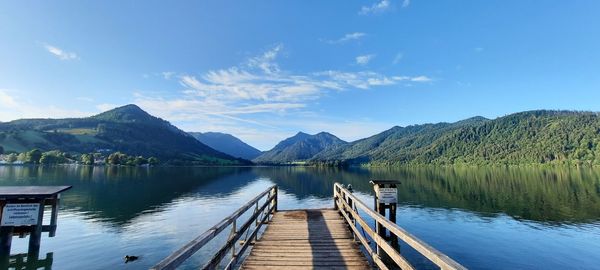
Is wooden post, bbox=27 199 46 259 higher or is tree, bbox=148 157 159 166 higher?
tree, bbox=148 157 159 166

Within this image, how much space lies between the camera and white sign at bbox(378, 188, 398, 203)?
15953 millimetres

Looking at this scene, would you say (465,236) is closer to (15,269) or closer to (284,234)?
(284,234)

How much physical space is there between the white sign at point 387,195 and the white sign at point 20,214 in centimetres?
1617

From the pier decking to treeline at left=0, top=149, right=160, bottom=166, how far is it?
591ft

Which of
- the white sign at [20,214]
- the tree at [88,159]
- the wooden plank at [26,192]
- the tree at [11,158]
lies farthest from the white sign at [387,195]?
the tree at [11,158]

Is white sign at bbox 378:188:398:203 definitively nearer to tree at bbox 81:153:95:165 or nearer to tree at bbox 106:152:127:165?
tree at bbox 106:152:127:165

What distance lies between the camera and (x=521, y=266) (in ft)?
56.1

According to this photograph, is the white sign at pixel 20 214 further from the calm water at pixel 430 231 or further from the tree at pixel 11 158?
the tree at pixel 11 158

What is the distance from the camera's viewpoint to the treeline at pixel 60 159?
504 feet

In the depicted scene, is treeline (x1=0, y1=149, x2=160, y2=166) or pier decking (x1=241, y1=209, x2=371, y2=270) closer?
pier decking (x1=241, y1=209, x2=371, y2=270)

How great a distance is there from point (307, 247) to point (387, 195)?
6.11m

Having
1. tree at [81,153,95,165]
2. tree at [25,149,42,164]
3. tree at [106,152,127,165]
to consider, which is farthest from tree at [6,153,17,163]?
tree at [106,152,127,165]

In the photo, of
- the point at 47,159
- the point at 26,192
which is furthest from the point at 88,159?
the point at 26,192

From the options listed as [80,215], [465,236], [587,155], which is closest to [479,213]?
[465,236]
